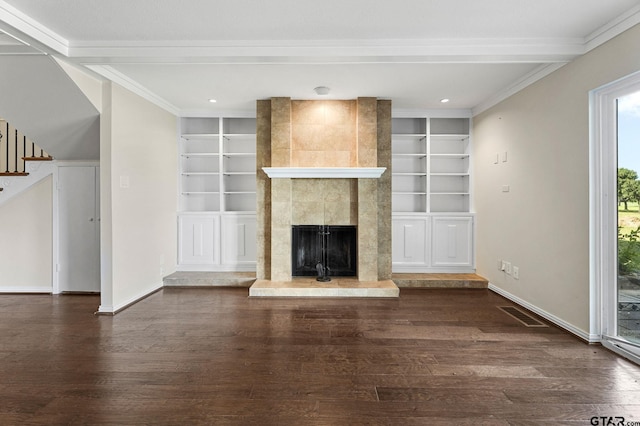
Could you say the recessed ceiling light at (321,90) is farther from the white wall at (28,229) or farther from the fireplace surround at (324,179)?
the white wall at (28,229)

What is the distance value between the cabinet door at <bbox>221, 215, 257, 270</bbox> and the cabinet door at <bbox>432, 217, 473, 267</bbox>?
2.88m

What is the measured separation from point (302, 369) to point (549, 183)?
305 centimetres

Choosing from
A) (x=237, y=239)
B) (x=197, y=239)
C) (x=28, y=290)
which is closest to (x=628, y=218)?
(x=237, y=239)

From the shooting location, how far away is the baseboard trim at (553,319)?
9.41 ft

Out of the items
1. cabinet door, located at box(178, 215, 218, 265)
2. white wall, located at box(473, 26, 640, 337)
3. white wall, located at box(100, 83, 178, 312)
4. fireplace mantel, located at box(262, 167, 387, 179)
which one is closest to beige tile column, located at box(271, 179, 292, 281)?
fireplace mantel, located at box(262, 167, 387, 179)

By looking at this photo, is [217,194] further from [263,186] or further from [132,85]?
[132,85]

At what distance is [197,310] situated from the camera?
3.79m

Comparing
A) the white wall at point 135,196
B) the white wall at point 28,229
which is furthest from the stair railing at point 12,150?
the white wall at point 135,196

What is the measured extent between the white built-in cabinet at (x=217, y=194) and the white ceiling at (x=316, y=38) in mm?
1411

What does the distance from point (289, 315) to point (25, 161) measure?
4.02m

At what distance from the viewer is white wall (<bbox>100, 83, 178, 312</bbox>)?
3.67 meters

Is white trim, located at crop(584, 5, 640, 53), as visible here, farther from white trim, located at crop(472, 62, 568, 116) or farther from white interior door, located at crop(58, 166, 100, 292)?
white interior door, located at crop(58, 166, 100, 292)

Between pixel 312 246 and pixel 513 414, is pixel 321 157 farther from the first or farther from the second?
pixel 513 414

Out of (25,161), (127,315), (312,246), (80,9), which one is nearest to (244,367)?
(127,315)
